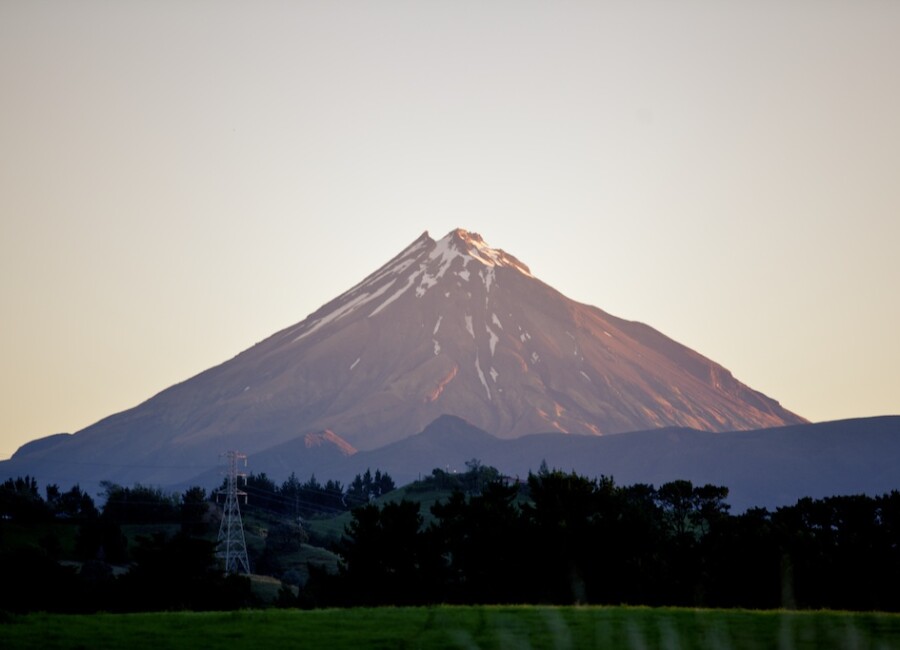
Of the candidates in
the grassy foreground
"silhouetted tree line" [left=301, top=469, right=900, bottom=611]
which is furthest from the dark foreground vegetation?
the grassy foreground

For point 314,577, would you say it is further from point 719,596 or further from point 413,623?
point 413,623

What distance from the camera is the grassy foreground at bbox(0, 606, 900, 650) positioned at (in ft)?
121

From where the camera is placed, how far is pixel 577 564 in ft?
234

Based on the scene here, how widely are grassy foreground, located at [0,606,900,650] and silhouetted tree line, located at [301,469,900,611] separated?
24566mm

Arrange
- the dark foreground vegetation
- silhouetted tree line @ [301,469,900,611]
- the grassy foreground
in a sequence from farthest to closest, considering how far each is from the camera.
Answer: silhouetted tree line @ [301,469,900,611]
the dark foreground vegetation
the grassy foreground

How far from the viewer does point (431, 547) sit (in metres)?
71.3

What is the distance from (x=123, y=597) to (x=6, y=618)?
20880 mm

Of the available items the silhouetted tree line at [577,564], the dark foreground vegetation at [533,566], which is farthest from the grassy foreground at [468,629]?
the silhouetted tree line at [577,564]

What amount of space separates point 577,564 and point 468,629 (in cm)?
3261

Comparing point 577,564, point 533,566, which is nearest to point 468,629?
point 533,566

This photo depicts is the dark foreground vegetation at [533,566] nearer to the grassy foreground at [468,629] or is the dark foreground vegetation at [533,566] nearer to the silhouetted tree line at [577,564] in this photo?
the silhouetted tree line at [577,564]

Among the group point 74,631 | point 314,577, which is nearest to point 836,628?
point 74,631

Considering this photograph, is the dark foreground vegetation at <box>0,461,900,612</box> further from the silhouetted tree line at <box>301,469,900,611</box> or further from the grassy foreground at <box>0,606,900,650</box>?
the grassy foreground at <box>0,606,900,650</box>

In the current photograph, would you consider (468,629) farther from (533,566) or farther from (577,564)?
(577,564)
